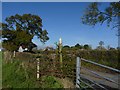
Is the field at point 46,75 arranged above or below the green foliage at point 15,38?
below

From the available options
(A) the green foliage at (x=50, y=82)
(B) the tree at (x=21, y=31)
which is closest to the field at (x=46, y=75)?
(A) the green foliage at (x=50, y=82)

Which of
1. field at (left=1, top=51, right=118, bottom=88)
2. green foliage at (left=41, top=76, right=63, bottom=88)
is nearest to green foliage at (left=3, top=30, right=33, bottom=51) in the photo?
field at (left=1, top=51, right=118, bottom=88)

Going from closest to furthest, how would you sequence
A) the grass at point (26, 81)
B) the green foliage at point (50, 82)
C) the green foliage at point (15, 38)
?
the green foliage at point (50, 82) → the grass at point (26, 81) → the green foliage at point (15, 38)

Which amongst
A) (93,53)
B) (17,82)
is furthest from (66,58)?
(93,53)

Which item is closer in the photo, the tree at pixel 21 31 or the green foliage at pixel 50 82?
the green foliage at pixel 50 82

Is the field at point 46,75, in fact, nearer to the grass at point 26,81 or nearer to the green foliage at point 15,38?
the grass at point 26,81

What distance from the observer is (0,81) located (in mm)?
14586

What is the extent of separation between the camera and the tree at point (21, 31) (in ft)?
216

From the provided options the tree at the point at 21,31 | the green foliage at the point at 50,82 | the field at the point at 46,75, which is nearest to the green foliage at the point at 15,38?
the tree at the point at 21,31

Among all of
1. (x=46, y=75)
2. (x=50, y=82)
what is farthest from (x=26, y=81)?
(x=50, y=82)

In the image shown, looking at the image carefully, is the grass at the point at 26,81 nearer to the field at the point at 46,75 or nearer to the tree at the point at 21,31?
the field at the point at 46,75

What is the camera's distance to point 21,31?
6856 cm

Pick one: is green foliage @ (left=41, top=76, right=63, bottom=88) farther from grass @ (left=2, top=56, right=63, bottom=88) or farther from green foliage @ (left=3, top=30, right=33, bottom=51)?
green foliage @ (left=3, top=30, right=33, bottom=51)

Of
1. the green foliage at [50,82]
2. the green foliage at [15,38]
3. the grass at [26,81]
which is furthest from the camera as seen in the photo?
the green foliage at [15,38]
